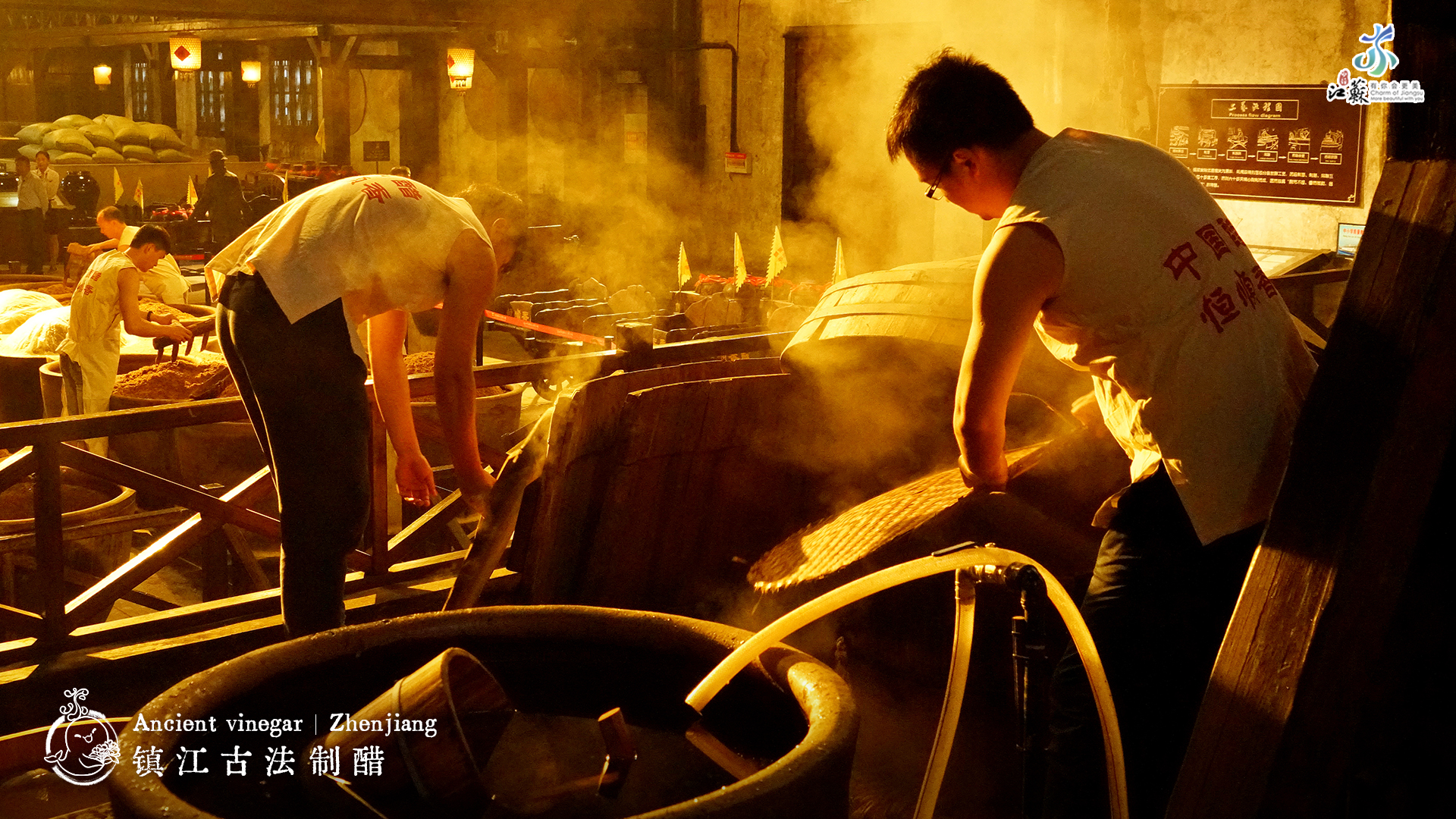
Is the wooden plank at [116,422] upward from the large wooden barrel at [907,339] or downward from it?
downward

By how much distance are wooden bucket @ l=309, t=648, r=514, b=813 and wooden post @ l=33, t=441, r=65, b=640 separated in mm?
2331

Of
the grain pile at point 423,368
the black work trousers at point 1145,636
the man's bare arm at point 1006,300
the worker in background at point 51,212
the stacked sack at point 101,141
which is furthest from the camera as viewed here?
the stacked sack at point 101,141

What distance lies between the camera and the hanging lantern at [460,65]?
17.0m

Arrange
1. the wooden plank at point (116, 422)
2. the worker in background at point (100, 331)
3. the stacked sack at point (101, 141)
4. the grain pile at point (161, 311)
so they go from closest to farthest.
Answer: the wooden plank at point (116, 422)
the worker in background at point (100, 331)
the grain pile at point (161, 311)
the stacked sack at point (101, 141)

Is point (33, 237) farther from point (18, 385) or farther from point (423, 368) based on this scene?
point (423, 368)

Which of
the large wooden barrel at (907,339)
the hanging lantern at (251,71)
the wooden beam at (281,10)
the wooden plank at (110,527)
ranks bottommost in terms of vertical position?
the wooden plank at (110,527)

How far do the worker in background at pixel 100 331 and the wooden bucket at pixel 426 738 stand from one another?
713 centimetres

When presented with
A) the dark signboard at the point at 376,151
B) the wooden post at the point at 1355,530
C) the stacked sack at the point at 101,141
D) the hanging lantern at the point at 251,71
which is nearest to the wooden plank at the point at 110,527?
the wooden post at the point at 1355,530

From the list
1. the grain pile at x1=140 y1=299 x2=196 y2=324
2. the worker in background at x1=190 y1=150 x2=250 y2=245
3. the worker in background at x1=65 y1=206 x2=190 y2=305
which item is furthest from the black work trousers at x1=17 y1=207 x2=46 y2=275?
the grain pile at x1=140 y1=299 x2=196 y2=324

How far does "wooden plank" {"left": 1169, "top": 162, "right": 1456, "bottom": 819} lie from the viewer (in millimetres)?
2182

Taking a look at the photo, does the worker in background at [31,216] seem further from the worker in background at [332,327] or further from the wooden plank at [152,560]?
the worker in background at [332,327]

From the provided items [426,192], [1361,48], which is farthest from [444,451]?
[1361,48]

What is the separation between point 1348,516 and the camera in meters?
2.20

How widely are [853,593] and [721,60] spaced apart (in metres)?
16.2
